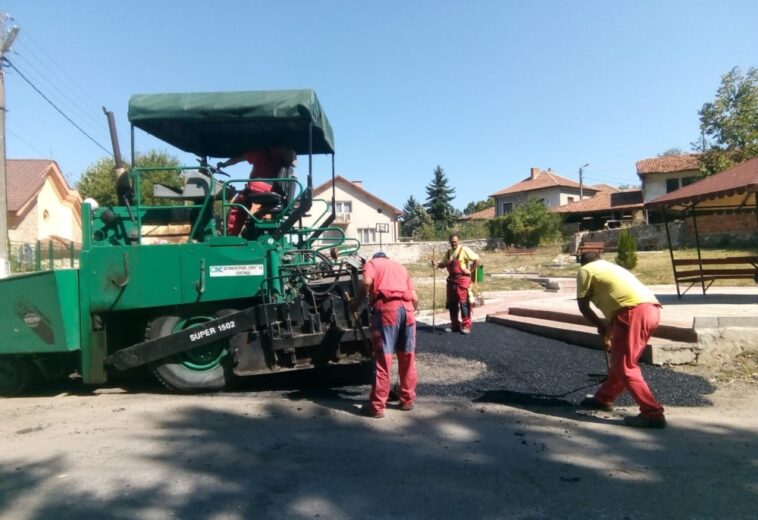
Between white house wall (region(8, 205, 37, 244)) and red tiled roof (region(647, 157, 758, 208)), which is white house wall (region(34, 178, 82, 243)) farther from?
red tiled roof (region(647, 157, 758, 208))

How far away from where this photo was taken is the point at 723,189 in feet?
29.2

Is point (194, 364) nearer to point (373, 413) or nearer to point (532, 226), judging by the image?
point (373, 413)

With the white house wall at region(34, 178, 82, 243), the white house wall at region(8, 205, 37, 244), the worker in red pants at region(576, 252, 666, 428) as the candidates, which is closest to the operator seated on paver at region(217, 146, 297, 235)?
the worker in red pants at region(576, 252, 666, 428)

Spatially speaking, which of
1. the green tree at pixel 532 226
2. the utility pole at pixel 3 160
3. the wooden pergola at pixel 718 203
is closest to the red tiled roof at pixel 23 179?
the utility pole at pixel 3 160

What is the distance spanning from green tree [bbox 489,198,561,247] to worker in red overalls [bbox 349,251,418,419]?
116 feet

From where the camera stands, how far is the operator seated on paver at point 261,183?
593 centimetres

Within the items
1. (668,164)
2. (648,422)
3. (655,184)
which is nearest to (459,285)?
(648,422)

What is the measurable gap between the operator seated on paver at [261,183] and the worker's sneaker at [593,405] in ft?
11.7

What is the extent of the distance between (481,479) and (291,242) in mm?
3828

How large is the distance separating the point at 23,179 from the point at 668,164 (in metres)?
41.9

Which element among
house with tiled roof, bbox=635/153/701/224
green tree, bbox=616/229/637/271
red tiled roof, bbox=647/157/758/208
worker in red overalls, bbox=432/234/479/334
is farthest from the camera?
house with tiled roof, bbox=635/153/701/224

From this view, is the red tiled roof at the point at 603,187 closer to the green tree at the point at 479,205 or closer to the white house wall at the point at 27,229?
the green tree at the point at 479,205

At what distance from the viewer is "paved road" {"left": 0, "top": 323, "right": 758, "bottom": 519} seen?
10.7ft

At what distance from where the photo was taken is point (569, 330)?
761cm
